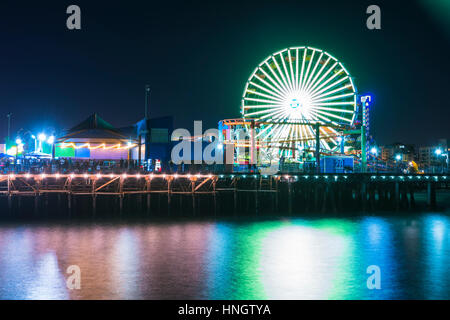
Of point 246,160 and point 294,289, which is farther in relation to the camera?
point 246,160

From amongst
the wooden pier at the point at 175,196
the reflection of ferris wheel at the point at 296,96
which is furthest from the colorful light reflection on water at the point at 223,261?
the reflection of ferris wheel at the point at 296,96

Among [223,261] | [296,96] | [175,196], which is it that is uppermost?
[296,96]

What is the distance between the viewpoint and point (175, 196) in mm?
32625

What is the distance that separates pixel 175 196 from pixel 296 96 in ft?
49.0

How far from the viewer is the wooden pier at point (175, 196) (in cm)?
2677

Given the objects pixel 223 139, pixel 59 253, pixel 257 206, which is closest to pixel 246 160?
pixel 223 139

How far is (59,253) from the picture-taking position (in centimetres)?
1554

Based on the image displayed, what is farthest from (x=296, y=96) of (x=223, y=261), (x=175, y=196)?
(x=223, y=261)

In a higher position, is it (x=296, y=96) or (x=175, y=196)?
(x=296, y=96)

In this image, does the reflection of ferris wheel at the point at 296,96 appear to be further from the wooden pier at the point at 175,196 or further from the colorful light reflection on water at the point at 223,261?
the colorful light reflection on water at the point at 223,261

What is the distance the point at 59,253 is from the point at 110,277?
13.9 ft

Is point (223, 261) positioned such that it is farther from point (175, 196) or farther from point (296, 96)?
point (296, 96)
